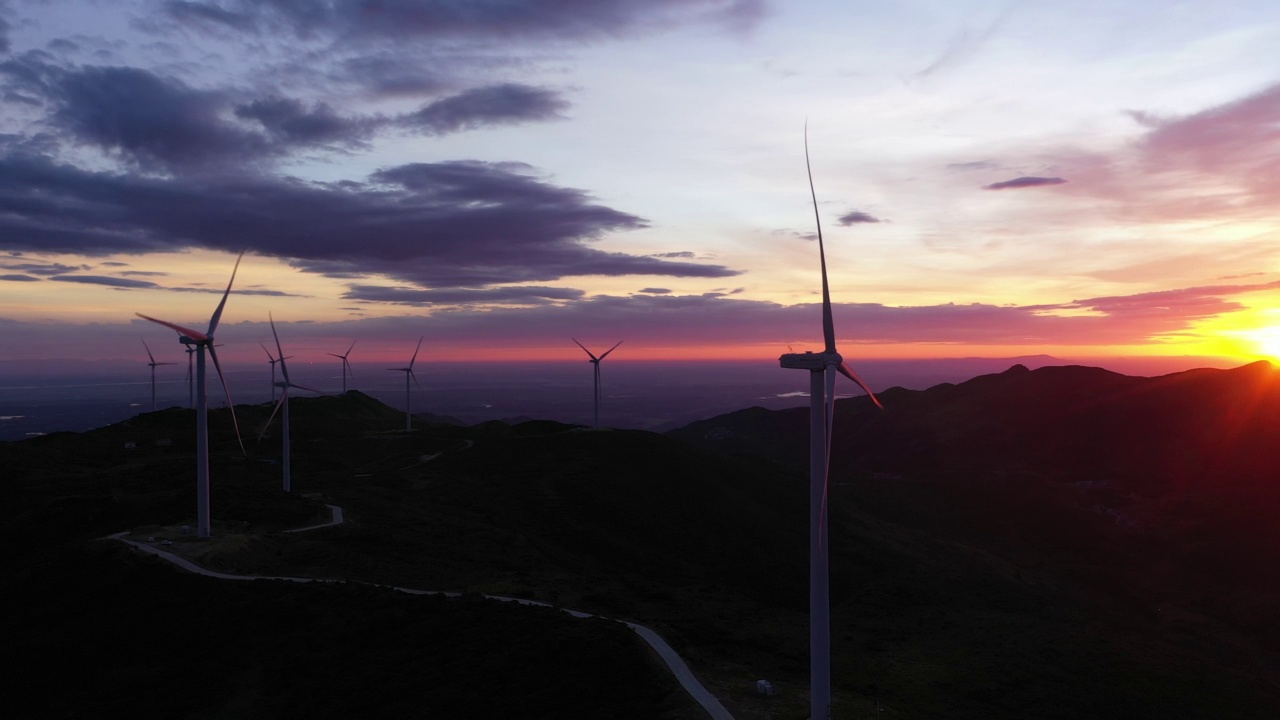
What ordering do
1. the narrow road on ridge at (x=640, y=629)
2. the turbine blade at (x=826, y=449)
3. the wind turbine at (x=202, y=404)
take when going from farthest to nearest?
the wind turbine at (x=202, y=404) < the narrow road on ridge at (x=640, y=629) < the turbine blade at (x=826, y=449)

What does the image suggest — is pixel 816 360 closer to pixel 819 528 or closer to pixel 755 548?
pixel 819 528

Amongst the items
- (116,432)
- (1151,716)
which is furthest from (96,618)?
(116,432)

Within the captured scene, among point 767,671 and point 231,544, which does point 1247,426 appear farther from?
point 231,544

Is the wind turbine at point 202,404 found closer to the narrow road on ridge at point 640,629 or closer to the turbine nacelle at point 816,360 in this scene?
the narrow road on ridge at point 640,629

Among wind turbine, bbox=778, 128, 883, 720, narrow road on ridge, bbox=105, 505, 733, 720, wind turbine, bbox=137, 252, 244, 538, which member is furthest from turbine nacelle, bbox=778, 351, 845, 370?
wind turbine, bbox=137, 252, 244, 538

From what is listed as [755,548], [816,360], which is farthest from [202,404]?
[755,548]

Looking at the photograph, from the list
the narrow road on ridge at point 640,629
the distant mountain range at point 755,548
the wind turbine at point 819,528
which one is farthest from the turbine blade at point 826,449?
the distant mountain range at point 755,548

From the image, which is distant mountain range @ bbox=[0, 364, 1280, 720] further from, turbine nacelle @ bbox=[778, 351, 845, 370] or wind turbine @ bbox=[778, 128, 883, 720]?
turbine nacelle @ bbox=[778, 351, 845, 370]

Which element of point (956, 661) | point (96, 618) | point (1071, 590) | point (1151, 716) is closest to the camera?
point (1151, 716)
